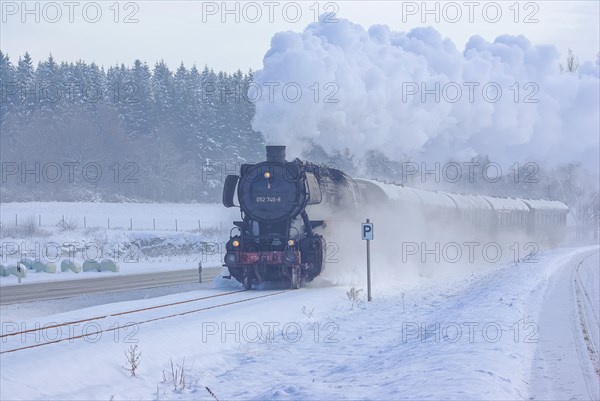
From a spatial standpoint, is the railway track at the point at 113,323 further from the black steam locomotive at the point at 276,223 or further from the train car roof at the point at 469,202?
the train car roof at the point at 469,202

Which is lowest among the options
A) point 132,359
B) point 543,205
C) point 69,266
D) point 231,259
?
point 69,266

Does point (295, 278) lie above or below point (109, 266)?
above

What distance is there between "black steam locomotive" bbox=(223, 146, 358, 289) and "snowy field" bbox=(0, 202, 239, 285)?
29.4 feet

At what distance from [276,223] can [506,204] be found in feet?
74.2

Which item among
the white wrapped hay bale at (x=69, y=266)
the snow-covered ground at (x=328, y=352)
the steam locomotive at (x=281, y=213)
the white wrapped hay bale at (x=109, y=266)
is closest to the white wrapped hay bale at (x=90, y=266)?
the white wrapped hay bale at (x=109, y=266)

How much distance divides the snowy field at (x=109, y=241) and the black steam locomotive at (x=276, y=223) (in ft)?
29.4

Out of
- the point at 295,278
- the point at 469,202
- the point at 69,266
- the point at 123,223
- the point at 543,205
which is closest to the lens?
the point at 295,278

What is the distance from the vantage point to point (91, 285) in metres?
29.2

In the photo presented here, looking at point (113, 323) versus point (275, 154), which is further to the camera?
point (275, 154)

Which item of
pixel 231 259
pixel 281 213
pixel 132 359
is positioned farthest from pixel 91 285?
pixel 132 359

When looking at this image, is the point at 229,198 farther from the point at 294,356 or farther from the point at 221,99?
the point at 221,99

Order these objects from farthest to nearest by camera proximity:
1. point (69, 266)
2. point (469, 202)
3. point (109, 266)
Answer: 1. point (109, 266)
2. point (69, 266)
3. point (469, 202)

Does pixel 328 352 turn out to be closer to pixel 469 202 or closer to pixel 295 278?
pixel 295 278

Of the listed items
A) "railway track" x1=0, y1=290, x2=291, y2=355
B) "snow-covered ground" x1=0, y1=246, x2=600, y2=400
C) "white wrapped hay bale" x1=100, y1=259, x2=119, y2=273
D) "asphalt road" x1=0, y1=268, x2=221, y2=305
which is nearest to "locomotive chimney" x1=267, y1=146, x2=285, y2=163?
"railway track" x1=0, y1=290, x2=291, y2=355
